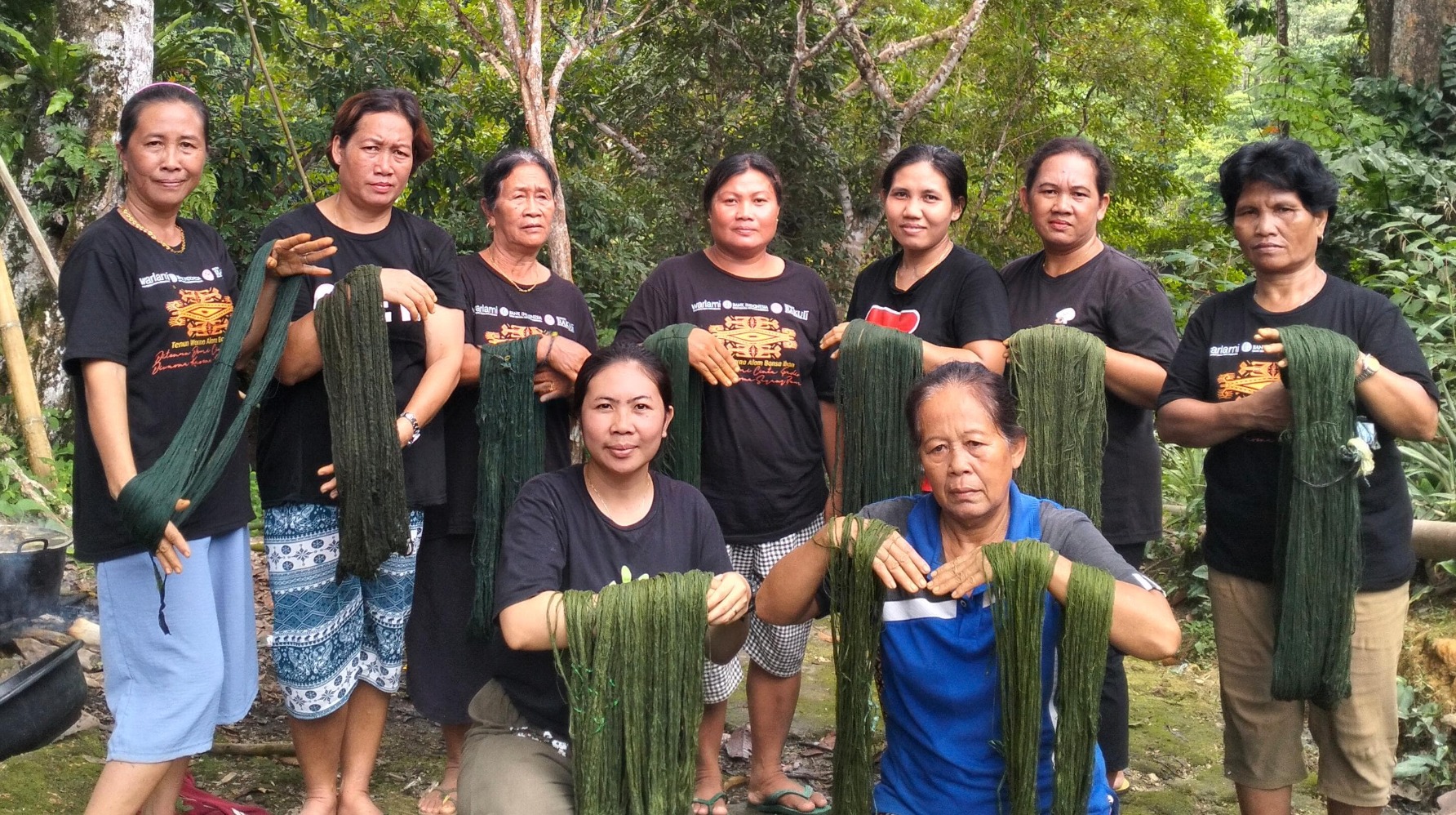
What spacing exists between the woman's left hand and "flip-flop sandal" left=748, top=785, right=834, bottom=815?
4.17 ft

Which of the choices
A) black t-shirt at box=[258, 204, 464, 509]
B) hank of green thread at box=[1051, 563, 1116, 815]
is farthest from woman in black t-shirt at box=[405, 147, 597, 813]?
hank of green thread at box=[1051, 563, 1116, 815]

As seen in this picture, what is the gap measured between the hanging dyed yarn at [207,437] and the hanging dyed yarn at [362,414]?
0.12 meters

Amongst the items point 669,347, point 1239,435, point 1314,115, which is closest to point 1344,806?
point 1239,435

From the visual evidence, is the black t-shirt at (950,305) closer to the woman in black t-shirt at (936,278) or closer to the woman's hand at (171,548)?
the woman in black t-shirt at (936,278)

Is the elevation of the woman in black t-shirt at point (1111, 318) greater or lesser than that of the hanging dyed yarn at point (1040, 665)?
greater

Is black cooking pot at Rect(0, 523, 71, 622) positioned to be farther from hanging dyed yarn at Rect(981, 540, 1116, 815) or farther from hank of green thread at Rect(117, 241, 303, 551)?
hanging dyed yarn at Rect(981, 540, 1116, 815)

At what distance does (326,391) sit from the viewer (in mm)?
2910

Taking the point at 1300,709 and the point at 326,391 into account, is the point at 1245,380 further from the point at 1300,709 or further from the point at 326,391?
the point at 326,391

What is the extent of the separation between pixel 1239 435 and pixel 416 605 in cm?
210

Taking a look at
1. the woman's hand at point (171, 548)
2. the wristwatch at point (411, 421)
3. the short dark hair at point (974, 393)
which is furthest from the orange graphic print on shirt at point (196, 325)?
the short dark hair at point (974, 393)

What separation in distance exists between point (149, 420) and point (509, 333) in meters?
0.91

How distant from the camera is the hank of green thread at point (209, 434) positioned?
7.91 ft

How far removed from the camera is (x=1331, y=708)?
265cm

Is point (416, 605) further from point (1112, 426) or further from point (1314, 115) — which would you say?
point (1314, 115)
